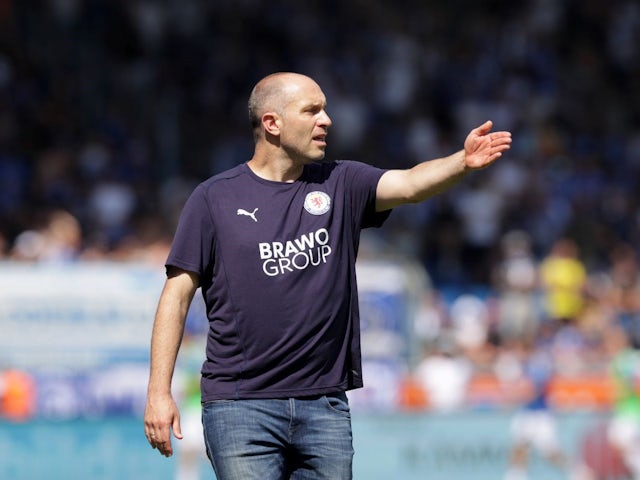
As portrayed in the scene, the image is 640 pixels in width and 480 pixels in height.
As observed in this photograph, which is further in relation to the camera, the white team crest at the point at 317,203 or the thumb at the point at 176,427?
the white team crest at the point at 317,203

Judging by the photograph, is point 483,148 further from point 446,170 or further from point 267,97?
point 267,97

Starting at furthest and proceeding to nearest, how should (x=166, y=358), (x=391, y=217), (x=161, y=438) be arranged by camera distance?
(x=391, y=217)
(x=166, y=358)
(x=161, y=438)

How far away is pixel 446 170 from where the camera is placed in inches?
202

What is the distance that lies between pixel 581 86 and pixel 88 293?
10592 mm

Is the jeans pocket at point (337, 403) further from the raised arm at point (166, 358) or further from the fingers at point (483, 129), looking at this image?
the fingers at point (483, 129)

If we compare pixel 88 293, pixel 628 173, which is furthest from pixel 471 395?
pixel 628 173

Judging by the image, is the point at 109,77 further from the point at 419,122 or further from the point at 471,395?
the point at 471,395

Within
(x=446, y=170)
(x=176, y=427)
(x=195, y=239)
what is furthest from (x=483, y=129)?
(x=176, y=427)

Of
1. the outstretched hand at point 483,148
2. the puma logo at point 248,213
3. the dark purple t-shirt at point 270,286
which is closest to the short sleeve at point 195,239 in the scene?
the dark purple t-shirt at point 270,286

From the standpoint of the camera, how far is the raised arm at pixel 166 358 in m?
4.93

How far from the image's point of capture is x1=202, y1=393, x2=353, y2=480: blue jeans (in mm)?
5027

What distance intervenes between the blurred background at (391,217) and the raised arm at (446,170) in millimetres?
6869

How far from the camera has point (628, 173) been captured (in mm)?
19516

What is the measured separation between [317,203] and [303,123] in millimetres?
324
